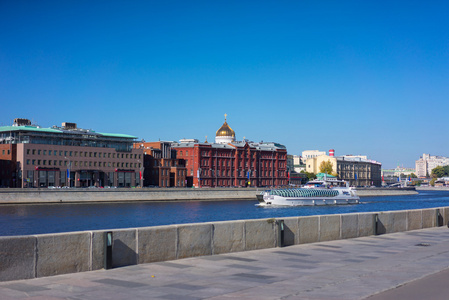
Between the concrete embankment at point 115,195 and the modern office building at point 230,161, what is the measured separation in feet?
91.7

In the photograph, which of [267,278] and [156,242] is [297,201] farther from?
[267,278]

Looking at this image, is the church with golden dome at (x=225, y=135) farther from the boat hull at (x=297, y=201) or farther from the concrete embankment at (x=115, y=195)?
the boat hull at (x=297, y=201)

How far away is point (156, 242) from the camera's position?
16094 millimetres

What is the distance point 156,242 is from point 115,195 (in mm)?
88216

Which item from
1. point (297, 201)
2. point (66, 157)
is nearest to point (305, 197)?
point (297, 201)

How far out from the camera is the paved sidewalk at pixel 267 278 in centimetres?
1188

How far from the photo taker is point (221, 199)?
12238 cm

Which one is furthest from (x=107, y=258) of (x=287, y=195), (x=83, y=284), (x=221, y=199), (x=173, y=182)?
(x=173, y=182)

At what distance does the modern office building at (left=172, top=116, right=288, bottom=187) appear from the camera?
15725 centimetres

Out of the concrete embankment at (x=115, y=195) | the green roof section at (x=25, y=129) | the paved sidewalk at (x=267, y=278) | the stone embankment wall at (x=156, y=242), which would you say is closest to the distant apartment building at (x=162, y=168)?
the green roof section at (x=25, y=129)

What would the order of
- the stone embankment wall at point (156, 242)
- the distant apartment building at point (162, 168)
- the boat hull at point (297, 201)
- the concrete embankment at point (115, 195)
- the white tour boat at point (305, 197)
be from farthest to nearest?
the distant apartment building at point (162, 168) < the white tour boat at point (305, 197) < the boat hull at point (297, 201) < the concrete embankment at point (115, 195) < the stone embankment wall at point (156, 242)

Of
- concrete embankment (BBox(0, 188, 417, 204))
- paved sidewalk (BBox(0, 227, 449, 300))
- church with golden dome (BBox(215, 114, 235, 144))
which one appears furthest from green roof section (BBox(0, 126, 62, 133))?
paved sidewalk (BBox(0, 227, 449, 300))

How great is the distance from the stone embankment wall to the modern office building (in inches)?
5165

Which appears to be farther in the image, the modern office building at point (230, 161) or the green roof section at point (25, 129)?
the modern office building at point (230, 161)
